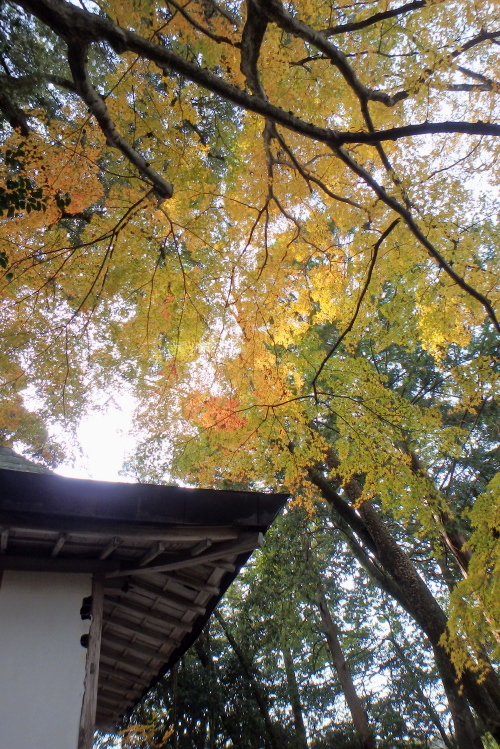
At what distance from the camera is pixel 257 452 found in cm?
828

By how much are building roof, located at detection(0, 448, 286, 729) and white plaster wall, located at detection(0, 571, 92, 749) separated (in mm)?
169

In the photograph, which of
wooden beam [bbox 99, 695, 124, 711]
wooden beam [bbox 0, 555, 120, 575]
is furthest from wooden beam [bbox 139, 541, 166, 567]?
wooden beam [bbox 99, 695, 124, 711]

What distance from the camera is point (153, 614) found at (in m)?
4.52

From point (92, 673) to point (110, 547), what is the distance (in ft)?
3.11

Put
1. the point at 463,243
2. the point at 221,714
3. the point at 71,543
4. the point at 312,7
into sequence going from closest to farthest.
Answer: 1. the point at 71,543
2. the point at 312,7
3. the point at 463,243
4. the point at 221,714

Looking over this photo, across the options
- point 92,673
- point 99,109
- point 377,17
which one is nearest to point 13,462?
point 92,673

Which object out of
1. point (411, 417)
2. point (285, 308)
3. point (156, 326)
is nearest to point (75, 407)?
point (156, 326)

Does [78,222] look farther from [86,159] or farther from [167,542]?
[167,542]

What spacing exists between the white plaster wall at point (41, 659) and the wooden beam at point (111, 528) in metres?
0.67

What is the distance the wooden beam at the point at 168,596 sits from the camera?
4.10 metres

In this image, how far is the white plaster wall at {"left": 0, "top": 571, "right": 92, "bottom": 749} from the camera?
3.03 metres

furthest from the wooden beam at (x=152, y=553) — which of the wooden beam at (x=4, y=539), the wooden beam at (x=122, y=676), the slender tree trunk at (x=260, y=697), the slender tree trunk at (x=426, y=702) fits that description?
the slender tree trunk at (x=426, y=702)

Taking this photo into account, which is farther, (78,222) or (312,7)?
(78,222)

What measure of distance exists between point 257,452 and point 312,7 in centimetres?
693
